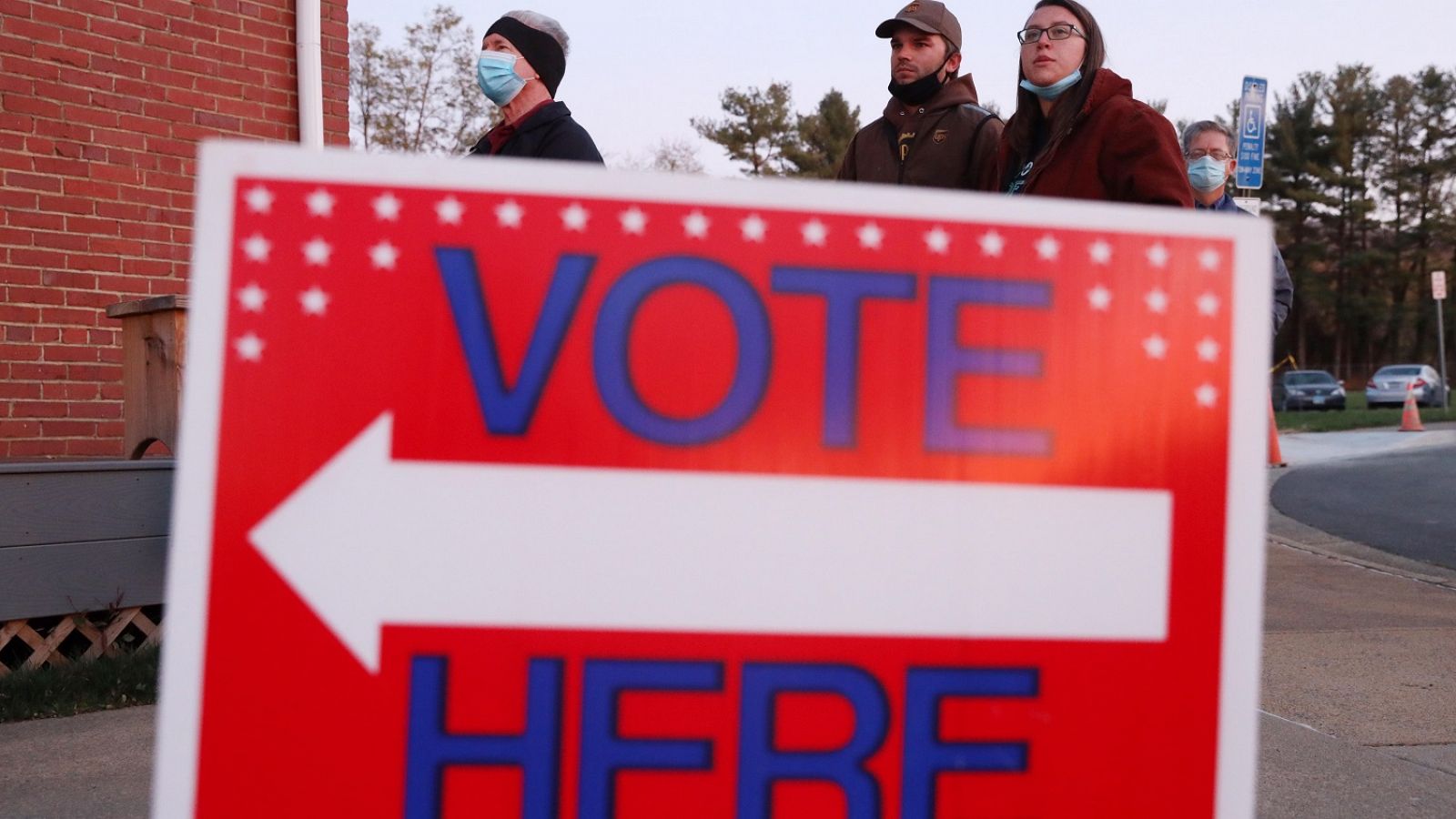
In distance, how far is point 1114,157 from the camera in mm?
2986

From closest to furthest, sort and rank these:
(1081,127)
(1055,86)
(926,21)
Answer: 1. (1081,127)
2. (1055,86)
3. (926,21)

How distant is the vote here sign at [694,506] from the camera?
148 centimetres

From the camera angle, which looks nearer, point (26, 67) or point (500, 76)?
point (500, 76)

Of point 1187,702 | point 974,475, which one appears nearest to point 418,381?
point 974,475

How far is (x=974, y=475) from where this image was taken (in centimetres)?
157

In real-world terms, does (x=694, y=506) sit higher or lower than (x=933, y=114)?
lower

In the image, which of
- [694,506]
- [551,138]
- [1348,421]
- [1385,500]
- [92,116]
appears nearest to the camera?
[694,506]

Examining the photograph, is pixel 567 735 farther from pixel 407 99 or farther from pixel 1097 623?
pixel 407 99

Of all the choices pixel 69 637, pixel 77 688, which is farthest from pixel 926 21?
pixel 69 637

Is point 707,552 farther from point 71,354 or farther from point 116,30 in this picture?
point 116,30

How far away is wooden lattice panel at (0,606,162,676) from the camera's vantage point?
14.7 feet

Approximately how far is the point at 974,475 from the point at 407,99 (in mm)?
30602

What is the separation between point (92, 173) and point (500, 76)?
2568mm

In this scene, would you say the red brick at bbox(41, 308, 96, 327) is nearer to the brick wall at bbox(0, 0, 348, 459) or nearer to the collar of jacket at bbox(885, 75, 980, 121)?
the brick wall at bbox(0, 0, 348, 459)
